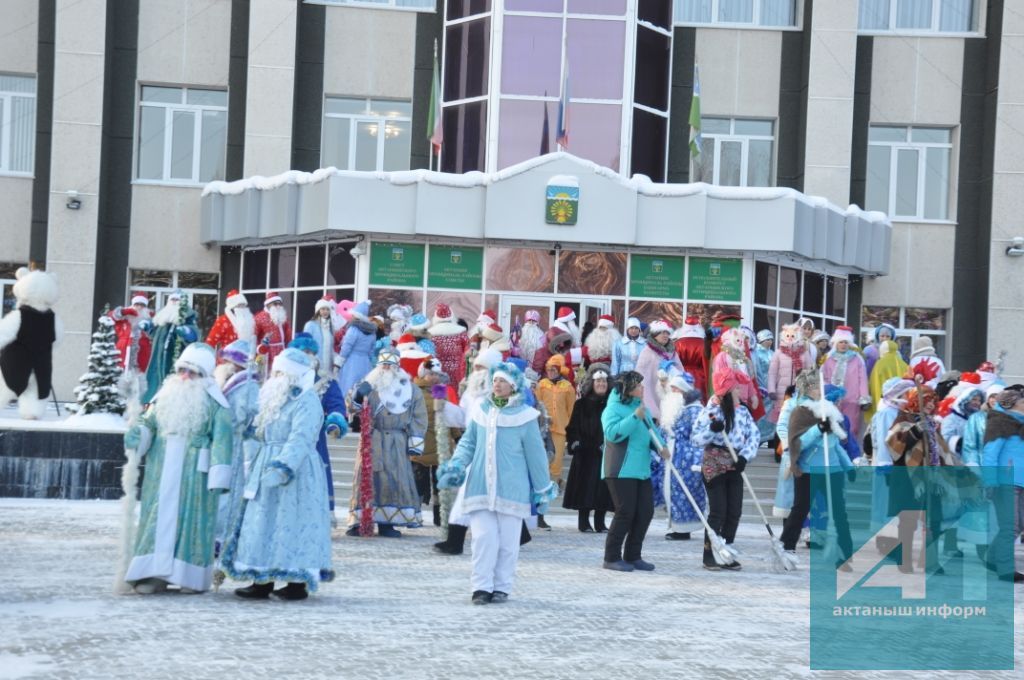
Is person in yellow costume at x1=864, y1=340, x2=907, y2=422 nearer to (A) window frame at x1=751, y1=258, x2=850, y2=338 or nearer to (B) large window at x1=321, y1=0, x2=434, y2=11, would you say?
(A) window frame at x1=751, y1=258, x2=850, y2=338

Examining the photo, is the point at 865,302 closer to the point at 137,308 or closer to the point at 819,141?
the point at 819,141

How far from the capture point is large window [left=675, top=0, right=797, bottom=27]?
28.8 metres

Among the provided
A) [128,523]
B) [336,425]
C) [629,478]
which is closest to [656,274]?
[629,478]

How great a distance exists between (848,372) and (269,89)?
1237 centimetres

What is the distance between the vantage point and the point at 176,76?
28.0 metres

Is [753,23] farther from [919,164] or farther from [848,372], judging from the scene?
[848,372]

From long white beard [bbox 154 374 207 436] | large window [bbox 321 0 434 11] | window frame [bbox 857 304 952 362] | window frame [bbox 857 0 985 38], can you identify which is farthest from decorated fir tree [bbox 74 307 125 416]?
window frame [bbox 857 0 985 38]

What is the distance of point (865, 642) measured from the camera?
8945 mm

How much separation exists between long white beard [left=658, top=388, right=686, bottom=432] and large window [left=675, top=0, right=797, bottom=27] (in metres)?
16.2

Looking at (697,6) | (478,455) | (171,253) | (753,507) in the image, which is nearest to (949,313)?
(697,6)

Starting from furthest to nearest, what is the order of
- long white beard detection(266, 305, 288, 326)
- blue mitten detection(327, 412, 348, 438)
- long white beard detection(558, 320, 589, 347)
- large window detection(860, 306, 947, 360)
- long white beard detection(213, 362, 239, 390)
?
1. large window detection(860, 306, 947, 360)
2. long white beard detection(558, 320, 589, 347)
3. long white beard detection(266, 305, 288, 326)
4. blue mitten detection(327, 412, 348, 438)
5. long white beard detection(213, 362, 239, 390)

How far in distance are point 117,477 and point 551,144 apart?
1189cm

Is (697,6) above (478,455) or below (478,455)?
above

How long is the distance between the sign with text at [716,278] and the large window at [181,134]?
29.8 ft
